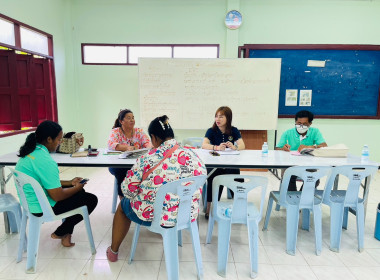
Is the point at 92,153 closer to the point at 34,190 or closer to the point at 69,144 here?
the point at 69,144

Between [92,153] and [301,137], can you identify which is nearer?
[92,153]

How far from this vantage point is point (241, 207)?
1.91 meters

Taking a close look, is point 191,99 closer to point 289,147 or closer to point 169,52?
point 169,52

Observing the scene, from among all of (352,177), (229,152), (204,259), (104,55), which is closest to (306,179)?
(352,177)

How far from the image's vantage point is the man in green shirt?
9.70 feet

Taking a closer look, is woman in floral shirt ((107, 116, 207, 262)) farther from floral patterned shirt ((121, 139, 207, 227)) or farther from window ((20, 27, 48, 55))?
window ((20, 27, 48, 55))

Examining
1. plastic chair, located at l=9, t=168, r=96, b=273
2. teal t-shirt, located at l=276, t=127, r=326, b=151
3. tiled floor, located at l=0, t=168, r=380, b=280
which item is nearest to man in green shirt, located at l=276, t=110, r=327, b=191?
teal t-shirt, located at l=276, t=127, r=326, b=151

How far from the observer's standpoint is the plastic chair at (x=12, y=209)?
214cm

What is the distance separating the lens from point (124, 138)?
2.97 m

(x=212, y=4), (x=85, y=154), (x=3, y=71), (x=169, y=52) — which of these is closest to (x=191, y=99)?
(x=169, y=52)

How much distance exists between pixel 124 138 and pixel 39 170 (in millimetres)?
1236

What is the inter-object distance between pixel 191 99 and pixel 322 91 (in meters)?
2.33

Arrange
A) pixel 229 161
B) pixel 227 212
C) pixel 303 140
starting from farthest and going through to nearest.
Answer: pixel 303 140
pixel 229 161
pixel 227 212

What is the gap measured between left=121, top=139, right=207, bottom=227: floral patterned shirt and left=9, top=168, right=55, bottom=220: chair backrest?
0.55 meters
